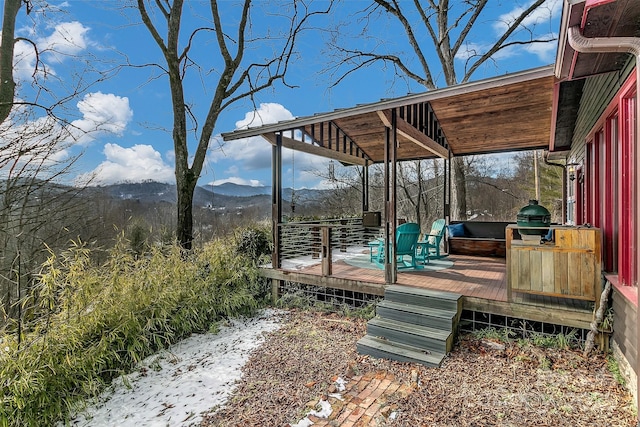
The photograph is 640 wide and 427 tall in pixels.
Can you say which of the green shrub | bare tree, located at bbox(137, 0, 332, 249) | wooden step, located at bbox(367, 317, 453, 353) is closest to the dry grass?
wooden step, located at bbox(367, 317, 453, 353)

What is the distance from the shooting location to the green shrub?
2.89m

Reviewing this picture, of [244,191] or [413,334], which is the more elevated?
[244,191]

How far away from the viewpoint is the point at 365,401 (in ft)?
9.51

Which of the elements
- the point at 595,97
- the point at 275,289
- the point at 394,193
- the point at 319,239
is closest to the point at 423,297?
the point at 394,193

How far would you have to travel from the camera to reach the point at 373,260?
682 cm

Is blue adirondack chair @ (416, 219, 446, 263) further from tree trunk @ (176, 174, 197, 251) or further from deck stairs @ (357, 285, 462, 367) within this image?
tree trunk @ (176, 174, 197, 251)

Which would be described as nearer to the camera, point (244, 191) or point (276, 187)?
point (276, 187)

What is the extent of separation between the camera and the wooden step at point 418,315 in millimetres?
3883

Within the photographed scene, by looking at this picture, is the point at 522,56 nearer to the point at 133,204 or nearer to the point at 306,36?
the point at 306,36

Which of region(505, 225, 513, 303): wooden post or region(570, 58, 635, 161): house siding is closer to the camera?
region(570, 58, 635, 161): house siding

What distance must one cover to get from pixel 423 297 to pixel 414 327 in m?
0.47

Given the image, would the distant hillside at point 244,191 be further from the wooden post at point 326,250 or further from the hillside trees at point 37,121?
the wooden post at point 326,250

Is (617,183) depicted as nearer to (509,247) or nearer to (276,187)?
(509,247)

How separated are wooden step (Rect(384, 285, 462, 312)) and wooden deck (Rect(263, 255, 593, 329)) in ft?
0.84
